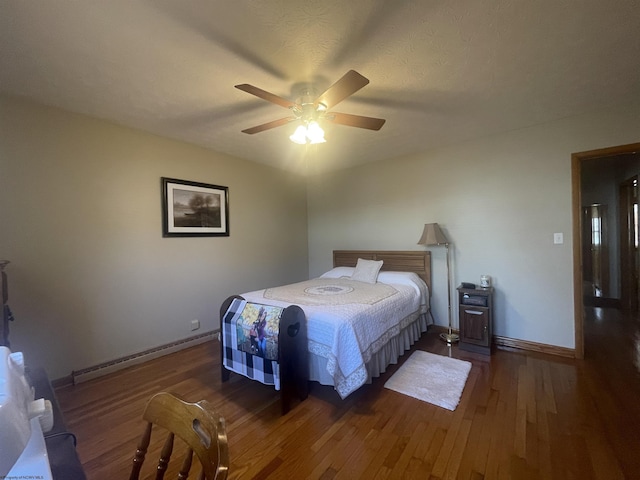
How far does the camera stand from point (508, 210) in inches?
123

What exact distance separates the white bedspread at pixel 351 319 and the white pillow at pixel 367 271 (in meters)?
0.32

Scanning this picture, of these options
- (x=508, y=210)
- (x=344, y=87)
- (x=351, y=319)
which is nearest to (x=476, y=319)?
(x=508, y=210)

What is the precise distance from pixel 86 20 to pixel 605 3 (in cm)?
271

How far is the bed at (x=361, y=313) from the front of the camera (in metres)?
2.09

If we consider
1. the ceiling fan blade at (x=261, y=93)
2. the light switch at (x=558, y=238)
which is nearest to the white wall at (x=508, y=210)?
the light switch at (x=558, y=238)

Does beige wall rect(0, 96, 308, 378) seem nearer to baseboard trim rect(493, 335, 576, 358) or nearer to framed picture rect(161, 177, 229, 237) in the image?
framed picture rect(161, 177, 229, 237)

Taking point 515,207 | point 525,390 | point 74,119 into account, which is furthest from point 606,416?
point 74,119

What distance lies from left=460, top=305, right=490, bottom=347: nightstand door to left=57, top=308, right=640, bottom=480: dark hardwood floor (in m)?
0.27

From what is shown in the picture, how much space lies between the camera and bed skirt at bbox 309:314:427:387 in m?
2.28

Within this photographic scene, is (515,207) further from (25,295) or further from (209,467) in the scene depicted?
(25,295)

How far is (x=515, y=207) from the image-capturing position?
309 cm

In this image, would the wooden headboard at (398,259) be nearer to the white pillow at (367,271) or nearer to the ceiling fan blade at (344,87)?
the white pillow at (367,271)

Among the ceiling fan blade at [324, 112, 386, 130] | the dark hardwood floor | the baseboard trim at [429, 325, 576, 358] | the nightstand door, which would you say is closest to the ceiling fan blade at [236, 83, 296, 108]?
the ceiling fan blade at [324, 112, 386, 130]

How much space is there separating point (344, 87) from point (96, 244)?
2636 millimetres
